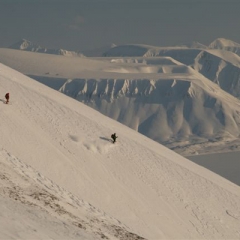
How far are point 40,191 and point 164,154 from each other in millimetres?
22236

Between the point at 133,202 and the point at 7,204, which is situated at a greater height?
the point at 7,204

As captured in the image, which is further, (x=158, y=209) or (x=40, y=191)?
(x=158, y=209)

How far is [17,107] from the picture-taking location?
4325cm

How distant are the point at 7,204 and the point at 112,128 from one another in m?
26.5

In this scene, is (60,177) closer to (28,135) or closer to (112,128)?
(28,135)

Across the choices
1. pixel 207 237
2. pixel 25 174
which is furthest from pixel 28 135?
pixel 207 237

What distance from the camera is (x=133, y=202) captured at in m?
35.4

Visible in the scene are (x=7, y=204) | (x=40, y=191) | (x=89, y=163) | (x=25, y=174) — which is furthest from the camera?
(x=89, y=163)

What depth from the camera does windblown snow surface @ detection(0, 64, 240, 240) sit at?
24109mm

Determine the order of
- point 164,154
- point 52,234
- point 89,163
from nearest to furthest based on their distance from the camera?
point 52,234 < point 89,163 < point 164,154

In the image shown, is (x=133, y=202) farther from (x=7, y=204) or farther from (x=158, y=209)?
(x=7, y=204)

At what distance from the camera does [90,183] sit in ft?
117

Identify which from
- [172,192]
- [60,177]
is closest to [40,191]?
[60,177]

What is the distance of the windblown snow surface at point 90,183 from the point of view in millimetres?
24109
